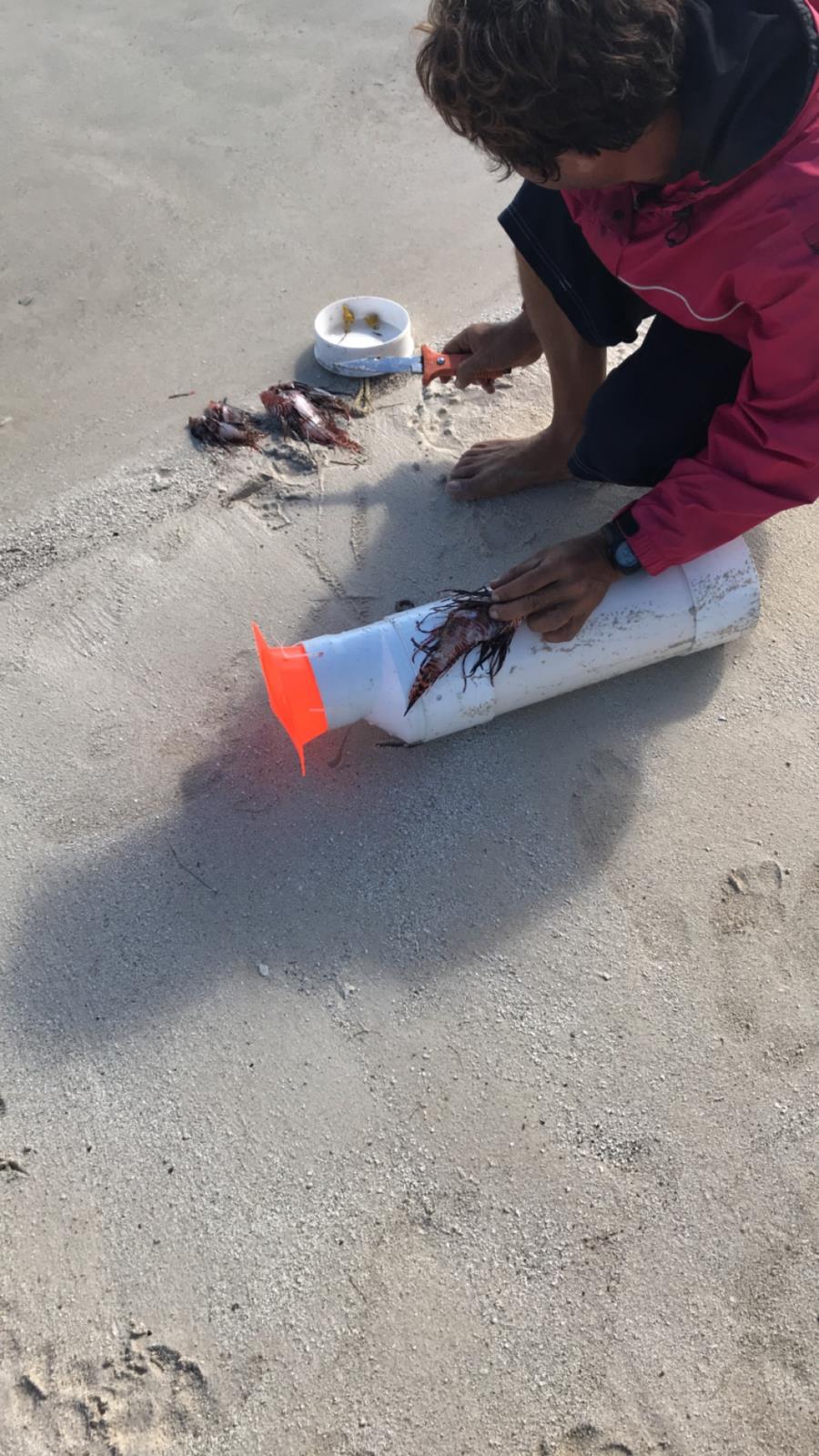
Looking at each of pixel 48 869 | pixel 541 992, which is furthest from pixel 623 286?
pixel 48 869

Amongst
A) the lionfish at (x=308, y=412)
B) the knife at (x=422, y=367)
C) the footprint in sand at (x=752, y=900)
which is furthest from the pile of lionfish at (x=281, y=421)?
the footprint in sand at (x=752, y=900)

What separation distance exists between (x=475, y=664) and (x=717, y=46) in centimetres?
102

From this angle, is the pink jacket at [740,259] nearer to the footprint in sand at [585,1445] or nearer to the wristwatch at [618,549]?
the wristwatch at [618,549]

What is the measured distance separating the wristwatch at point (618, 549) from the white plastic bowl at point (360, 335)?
3.60ft

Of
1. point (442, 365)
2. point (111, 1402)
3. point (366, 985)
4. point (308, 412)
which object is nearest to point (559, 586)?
point (366, 985)

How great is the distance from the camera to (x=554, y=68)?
1.41 meters

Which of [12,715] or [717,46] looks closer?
[717,46]

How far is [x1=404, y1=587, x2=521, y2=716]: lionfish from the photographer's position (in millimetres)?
1970

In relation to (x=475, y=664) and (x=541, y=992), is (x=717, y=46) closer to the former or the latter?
(x=475, y=664)

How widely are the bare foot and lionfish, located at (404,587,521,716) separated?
58 cm

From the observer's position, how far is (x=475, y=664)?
78.7 inches

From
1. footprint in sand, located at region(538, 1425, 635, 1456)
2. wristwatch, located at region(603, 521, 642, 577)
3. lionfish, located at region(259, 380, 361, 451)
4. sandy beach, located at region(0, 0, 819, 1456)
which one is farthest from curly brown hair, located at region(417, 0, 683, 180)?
footprint in sand, located at region(538, 1425, 635, 1456)

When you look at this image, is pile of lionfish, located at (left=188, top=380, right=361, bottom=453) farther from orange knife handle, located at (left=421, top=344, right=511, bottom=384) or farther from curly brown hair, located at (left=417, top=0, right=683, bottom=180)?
curly brown hair, located at (left=417, top=0, right=683, bottom=180)

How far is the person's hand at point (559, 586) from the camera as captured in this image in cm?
193
